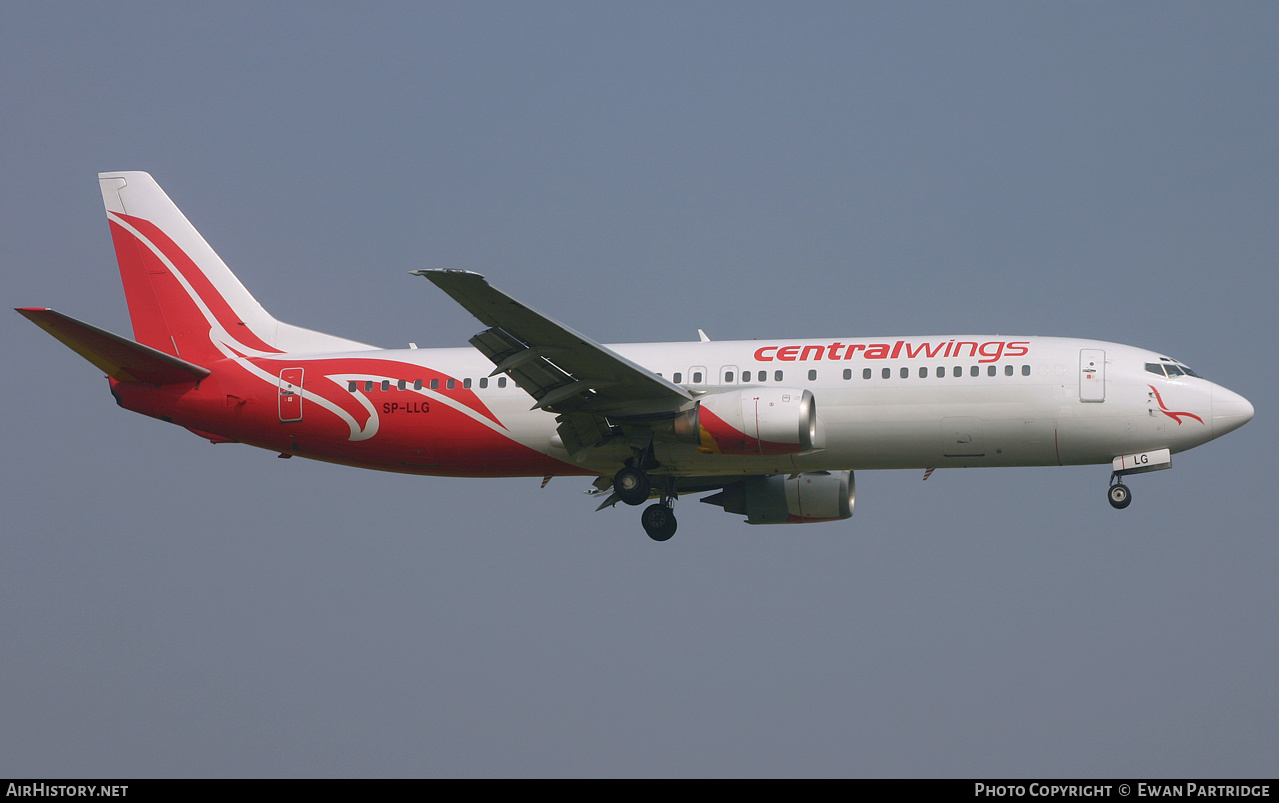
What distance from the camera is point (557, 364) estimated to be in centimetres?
3556

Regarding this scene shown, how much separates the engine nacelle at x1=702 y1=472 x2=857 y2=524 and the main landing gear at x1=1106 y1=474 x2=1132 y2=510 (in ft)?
25.9

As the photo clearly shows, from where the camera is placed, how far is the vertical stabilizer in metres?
41.2

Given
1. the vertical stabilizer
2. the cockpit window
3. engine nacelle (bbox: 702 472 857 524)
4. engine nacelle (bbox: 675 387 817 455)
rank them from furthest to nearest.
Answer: engine nacelle (bbox: 702 472 857 524)
the vertical stabilizer
the cockpit window
engine nacelle (bbox: 675 387 817 455)

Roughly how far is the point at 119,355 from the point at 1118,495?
1010 inches

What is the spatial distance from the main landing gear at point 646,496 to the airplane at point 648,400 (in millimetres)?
58

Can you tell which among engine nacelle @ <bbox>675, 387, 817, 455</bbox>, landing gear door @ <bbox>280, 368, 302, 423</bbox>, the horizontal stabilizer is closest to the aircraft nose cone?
engine nacelle @ <bbox>675, 387, 817, 455</bbox>

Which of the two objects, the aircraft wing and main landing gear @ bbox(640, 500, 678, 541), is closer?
the aircraft wing

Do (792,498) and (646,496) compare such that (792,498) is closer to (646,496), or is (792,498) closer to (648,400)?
(646,496)

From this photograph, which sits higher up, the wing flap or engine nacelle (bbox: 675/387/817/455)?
the wing flap

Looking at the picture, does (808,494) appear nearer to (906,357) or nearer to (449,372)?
(906,357)

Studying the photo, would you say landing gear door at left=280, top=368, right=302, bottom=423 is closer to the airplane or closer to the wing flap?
the airplane

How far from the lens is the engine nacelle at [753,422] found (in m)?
35.0
